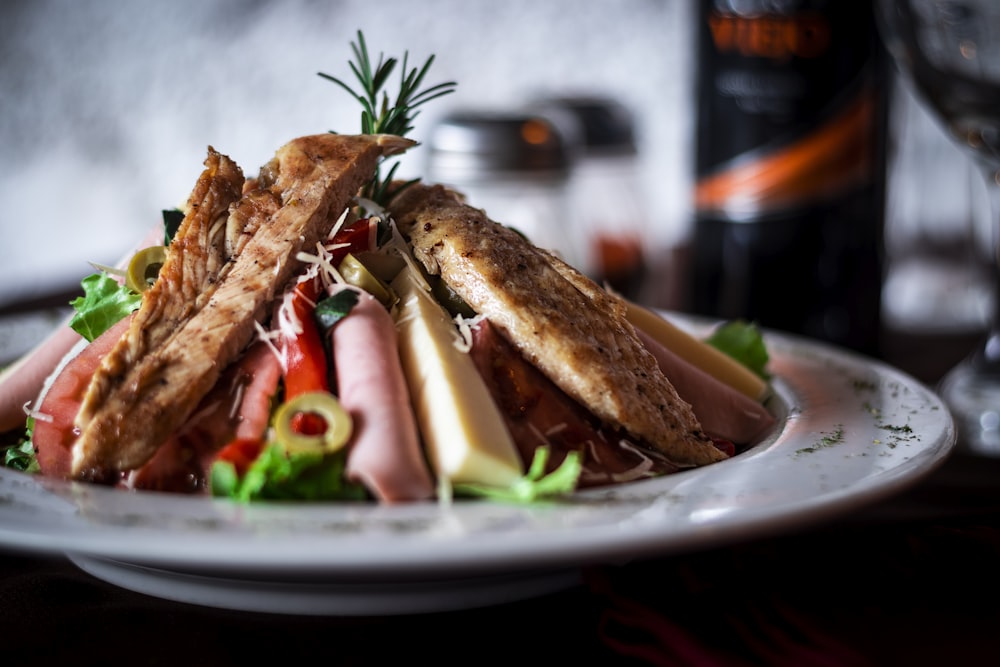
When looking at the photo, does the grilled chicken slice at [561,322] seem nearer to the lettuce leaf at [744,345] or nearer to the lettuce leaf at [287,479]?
the lettuce leaf at [287,479]

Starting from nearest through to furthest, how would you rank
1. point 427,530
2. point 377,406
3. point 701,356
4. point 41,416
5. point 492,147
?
1. point 427,530
2. point 377,406
3. point 41,416
4. point 701,356
5. point 492,147

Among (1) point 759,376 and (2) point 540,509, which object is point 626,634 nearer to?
(2) point 540,509

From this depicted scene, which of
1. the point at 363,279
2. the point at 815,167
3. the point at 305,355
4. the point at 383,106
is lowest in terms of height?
the point at 305,355

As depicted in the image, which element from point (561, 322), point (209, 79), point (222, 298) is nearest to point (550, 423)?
point (561, 322)

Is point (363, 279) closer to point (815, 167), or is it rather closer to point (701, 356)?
point (701, 356)

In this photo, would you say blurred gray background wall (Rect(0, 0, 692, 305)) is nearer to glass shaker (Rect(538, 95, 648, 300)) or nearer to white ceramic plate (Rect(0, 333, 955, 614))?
glass shaker (Rect(538, 95, 648, 300))

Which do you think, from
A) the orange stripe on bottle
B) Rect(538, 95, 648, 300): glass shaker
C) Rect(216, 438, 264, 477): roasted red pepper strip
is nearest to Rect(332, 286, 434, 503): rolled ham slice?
Rect(216, 438, 264, 477): roasted red pepper strip
